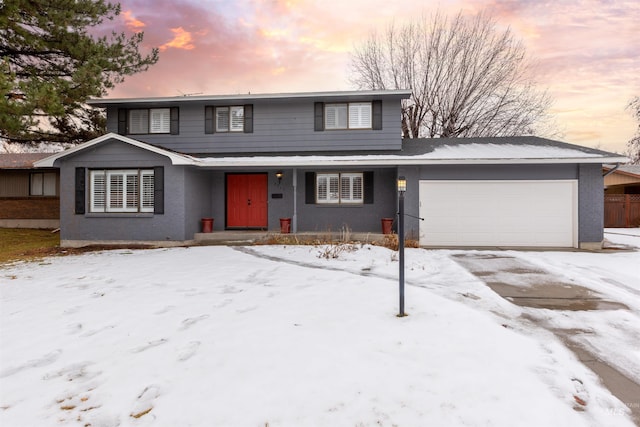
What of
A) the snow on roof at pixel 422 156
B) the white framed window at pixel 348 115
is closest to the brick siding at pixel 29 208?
the snow on roof at pixel 422 156

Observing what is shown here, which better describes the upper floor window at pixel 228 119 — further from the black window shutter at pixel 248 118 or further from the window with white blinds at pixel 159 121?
the window with white blinds at pixel 159 121

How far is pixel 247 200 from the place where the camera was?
40.9ft

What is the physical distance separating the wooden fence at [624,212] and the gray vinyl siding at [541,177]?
9646 millimetres

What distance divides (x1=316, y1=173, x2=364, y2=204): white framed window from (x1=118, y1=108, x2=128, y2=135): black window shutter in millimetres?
7738

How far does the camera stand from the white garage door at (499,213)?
33.8 feet

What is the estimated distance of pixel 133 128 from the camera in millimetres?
12594

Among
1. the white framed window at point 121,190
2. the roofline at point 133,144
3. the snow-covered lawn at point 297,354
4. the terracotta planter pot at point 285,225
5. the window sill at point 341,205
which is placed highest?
the roofline at point 133,144

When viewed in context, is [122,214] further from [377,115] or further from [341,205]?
[377,115]

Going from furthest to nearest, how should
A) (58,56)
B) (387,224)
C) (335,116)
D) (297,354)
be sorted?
1. (58,56)
2. (335,116)
3. (387,224)
4. (297,354)

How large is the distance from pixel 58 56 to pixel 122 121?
132 inches

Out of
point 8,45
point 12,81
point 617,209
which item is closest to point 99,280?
point 12,81

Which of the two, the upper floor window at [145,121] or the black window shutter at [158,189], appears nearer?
the black window shutter at [158,189]

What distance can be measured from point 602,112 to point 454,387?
20.1 meters

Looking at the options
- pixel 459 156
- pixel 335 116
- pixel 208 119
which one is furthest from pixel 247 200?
pixel 459 156
